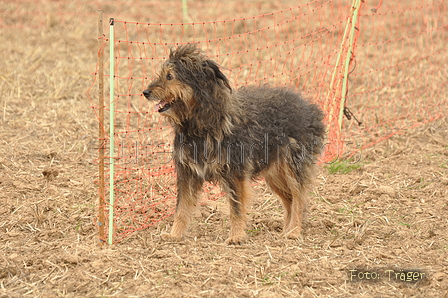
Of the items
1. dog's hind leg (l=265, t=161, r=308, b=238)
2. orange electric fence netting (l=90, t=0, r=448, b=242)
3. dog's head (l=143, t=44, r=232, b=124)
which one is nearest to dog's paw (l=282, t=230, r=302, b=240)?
dog's hind leg (l=265, t=161, r=308, b=238)

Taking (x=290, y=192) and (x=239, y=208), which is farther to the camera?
(x=290, y=192)

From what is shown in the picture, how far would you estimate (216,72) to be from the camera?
5336 mm

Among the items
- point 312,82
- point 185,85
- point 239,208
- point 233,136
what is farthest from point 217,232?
point 312,82

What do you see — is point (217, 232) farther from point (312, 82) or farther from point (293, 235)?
point (312, 82)

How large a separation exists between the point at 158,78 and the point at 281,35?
8983 mm

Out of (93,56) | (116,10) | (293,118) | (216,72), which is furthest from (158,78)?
(116,10)

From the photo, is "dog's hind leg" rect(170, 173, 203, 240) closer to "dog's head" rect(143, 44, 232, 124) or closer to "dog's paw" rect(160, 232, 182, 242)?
"dog's paw" rect(160, 232, 182, 242)

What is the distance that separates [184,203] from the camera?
5.79 metres

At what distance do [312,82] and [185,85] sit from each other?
4630 millimetres

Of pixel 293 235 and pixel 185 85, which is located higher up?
pixel 185 85

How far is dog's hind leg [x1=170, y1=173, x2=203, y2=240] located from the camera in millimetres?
5719

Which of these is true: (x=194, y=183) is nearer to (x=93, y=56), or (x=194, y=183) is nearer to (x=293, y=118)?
(x=293, y=118)

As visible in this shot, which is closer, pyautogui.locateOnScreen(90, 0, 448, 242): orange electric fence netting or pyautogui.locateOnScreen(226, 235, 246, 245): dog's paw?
pyautogui.locateOnScreen(226, 235, 246, 245): dog's paw

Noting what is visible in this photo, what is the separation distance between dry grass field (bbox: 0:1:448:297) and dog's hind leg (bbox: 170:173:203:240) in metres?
0.16
